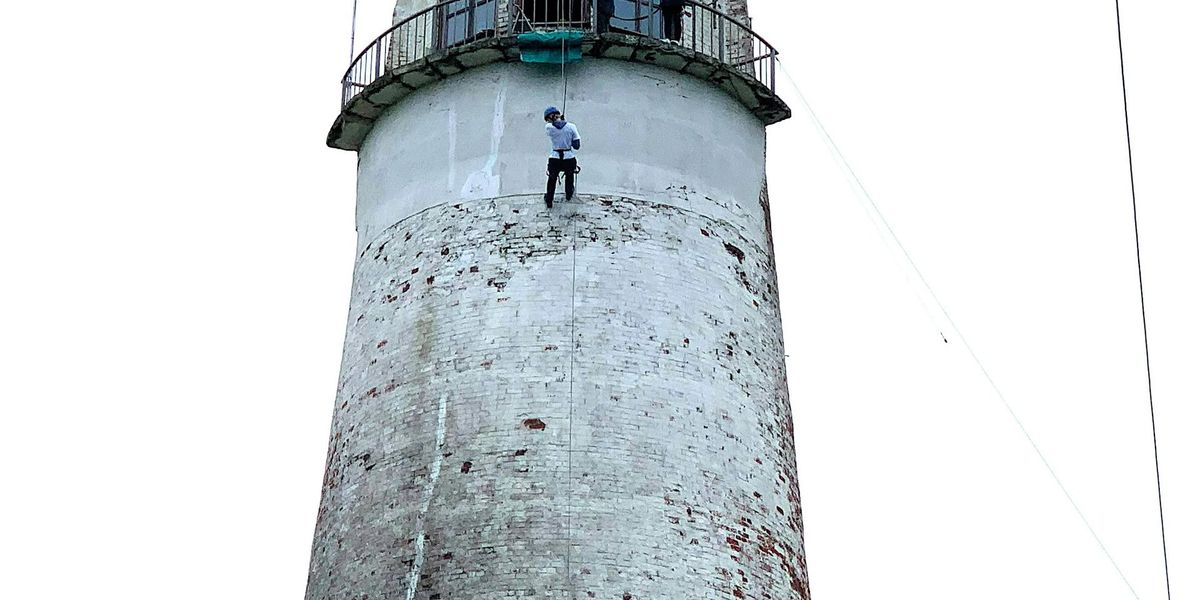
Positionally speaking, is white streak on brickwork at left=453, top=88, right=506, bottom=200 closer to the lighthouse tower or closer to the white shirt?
the lighthouse tower

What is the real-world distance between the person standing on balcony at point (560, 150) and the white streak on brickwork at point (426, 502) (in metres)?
3.66

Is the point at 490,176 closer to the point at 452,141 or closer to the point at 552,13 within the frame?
the point at 452,141

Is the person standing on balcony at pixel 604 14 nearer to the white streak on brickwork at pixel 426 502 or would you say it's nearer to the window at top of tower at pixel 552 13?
the window at top of tower at pixel 552 13

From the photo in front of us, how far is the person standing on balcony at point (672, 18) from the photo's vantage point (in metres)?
39.6

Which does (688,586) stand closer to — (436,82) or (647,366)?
(647,366)

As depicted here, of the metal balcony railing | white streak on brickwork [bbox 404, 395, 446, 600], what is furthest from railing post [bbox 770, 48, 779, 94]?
white streak on brickwork [bbox 404, 395, 446, 600]

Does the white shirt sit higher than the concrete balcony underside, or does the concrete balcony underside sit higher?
the concrete balcony underside

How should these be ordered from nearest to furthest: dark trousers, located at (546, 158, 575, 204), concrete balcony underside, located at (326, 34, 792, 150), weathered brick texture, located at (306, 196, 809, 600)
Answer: weathered brick texture, located at (306, 196, 809, 600) < dark trousers, located at (546, 158, 575, 204) < concrete balcony underside, located at (326, 34, 792, 150)

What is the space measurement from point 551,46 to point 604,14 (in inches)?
52.8

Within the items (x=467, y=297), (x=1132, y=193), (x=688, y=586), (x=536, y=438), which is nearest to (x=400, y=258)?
(x=467, y=297)

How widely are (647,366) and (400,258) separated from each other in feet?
15.0

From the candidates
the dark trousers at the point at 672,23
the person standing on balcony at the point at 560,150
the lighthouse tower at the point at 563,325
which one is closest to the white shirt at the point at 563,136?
the person standing on balcony at the point at 560,150

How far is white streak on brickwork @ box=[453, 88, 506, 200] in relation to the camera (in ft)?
125

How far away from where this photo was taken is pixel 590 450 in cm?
3591
